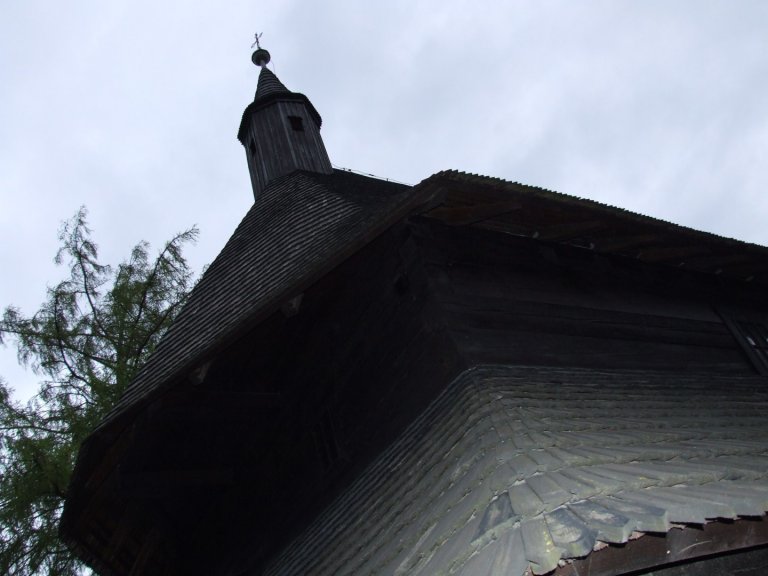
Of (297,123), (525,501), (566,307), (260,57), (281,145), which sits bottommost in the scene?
(525,501)

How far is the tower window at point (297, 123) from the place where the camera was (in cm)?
1172

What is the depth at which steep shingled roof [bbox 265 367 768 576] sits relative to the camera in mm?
2297

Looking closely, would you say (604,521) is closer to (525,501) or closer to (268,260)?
(525,501)

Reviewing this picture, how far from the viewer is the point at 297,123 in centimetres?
1185

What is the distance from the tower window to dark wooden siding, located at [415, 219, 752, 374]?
685 centimetres

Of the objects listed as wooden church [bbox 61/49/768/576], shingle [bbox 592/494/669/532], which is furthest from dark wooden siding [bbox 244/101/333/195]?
shingle [bbox 592/494/669/532]

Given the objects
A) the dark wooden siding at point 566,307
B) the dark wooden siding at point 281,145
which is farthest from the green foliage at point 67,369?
the dark wooden siding at point 566,307

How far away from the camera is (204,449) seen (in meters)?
6.12

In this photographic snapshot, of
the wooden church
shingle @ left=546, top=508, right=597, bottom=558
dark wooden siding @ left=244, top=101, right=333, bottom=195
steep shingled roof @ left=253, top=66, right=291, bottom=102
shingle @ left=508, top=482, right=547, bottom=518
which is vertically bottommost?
shingle @ left=546, top=508, right=597, bottom=558

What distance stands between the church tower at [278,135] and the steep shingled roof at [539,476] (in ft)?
23.0

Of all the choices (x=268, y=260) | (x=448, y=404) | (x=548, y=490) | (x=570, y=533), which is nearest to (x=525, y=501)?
(x=548, y=490)

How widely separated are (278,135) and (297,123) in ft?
2.03

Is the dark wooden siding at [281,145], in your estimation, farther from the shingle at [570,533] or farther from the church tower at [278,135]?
the shingle at [570,533]

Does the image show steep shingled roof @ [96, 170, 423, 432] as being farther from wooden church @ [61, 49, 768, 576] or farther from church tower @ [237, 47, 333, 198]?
church tower @ [237, 47, 333, 198]
